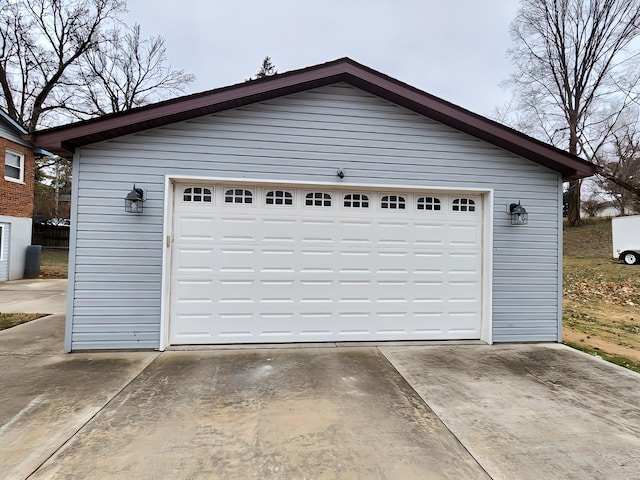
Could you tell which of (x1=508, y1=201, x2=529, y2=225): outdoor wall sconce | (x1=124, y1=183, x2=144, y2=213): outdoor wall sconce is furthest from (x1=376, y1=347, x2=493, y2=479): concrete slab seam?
(x1=124, y1=183, x2=144, y2=213): outdoor wall sconce

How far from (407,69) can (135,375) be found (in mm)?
18654

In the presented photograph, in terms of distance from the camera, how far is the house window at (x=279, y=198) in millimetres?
5215

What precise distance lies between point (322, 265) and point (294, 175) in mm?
1380

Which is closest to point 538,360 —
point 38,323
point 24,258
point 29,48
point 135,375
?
point 135,375

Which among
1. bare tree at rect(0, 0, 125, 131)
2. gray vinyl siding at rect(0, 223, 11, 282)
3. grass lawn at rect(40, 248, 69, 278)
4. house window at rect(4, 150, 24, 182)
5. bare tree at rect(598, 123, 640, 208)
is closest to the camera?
house window at rect(4, 150, 24, 182)

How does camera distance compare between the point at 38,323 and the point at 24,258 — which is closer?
the point at 38,323

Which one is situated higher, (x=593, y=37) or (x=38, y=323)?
(x=593, y=37)

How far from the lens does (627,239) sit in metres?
15.2

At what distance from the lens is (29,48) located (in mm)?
17625

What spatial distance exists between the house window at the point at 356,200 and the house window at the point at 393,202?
0.25 m

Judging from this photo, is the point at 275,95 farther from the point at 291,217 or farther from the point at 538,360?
the point at 538,360

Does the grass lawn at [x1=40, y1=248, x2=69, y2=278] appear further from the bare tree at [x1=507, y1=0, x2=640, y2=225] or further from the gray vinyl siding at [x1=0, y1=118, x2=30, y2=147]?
the bare tree at [x1=507, y1=0, x2=640, y2=225]

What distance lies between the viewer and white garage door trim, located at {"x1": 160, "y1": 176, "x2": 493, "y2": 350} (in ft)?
16.0

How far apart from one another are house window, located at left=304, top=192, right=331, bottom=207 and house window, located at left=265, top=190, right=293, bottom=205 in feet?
0.79
